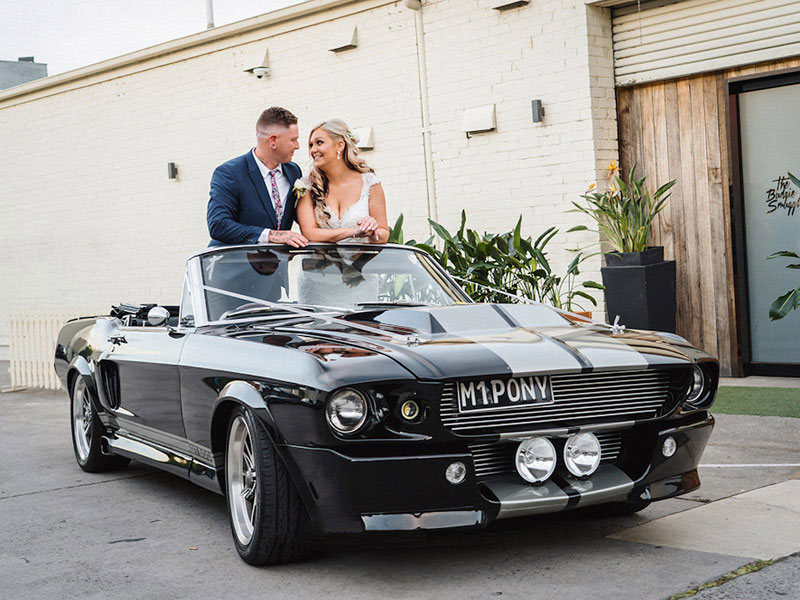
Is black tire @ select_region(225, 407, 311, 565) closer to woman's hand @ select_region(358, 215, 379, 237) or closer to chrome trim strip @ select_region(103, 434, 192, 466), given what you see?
chrome trim strip @ select_region(103, 434, 192, 466)

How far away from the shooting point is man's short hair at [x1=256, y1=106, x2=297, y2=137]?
6.00 metres

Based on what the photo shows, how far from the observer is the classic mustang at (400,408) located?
3500 mm

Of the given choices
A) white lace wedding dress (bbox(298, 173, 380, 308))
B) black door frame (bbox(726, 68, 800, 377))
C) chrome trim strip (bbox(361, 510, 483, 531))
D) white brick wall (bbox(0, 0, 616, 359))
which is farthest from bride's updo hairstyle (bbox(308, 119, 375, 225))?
black door frame (bbox(726, 68, 800, 377))

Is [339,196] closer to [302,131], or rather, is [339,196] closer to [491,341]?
[491,341]

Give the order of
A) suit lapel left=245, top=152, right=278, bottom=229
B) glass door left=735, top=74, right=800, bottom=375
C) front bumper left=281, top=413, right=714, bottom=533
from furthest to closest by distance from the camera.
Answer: glass door left=735, top=74, right=800, bottom=375 → suit lapel left=245, top=152, right=278, bottom=229 → front bumper left=281, top=413, right=714, bottom=533

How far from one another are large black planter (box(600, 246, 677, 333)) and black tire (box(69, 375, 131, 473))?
4.60 metres

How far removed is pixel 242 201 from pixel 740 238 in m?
5.24

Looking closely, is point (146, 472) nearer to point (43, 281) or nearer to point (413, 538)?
Result: point (413, 538)

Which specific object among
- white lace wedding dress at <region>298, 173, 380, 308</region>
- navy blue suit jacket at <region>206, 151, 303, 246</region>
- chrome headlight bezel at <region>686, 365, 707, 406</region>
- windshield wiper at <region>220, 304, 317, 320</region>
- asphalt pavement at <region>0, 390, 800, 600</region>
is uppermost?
navy blue suit jacket at <region>206, 151, 303, 246</region>

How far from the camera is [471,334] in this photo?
4.04m

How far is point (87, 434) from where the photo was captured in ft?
21.2

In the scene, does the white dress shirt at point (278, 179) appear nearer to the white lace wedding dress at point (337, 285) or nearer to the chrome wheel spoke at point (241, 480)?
the white lace wedding dress at point (337, 285)

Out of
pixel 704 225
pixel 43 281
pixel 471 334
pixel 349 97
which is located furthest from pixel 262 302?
pixel 43 281

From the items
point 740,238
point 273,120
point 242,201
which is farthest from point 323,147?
point 740,238
